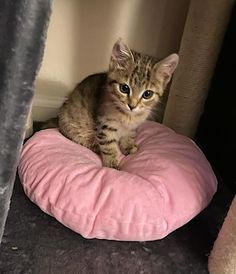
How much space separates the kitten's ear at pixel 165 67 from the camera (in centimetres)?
131

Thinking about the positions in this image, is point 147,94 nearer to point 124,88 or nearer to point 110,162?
point 124,88

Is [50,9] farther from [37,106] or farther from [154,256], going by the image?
[37,106]

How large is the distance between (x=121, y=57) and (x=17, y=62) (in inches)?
26.9

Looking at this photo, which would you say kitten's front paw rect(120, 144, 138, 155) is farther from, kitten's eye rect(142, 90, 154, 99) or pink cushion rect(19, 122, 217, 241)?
kitten's eye rect(142, 90, 154, 99)

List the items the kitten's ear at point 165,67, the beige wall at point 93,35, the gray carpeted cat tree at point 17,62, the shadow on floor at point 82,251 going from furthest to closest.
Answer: the beige wall at point 93,35, the kitten's ear at point 165,67, the shadow on floor at point 82,251, the gray carpeted cat tree at point 17,62

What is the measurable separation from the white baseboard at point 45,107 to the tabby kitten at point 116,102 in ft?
0.87

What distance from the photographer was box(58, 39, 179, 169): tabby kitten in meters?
1.33

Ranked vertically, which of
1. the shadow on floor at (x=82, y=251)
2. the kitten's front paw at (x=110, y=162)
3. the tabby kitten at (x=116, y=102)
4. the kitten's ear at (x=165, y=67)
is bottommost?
the shadow on floor at (x=82, y=251)

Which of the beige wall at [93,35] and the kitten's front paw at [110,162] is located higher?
the beige wall at [93,35]

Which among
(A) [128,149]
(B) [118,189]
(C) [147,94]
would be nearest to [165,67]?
(C) [147,94]

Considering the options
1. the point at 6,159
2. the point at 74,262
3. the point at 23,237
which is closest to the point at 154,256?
the point at 74,262

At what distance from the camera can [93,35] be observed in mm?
1686

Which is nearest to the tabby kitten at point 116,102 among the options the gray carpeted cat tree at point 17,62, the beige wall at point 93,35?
the beige wall at point 93,35

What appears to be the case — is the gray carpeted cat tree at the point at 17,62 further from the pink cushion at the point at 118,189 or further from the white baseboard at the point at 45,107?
the white baseboard at the point at 45,107
